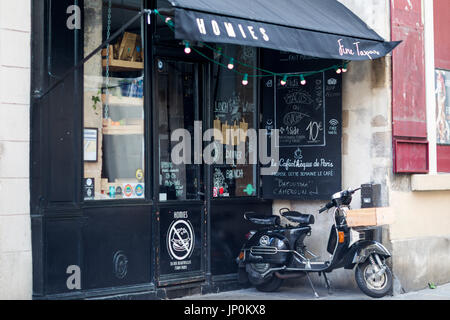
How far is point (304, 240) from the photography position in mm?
9305

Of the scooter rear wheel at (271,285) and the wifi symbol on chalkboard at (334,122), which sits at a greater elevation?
the wifi symbol on chalkboard at (334,122)

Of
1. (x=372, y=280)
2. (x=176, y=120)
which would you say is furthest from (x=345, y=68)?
(x=372, y=280)

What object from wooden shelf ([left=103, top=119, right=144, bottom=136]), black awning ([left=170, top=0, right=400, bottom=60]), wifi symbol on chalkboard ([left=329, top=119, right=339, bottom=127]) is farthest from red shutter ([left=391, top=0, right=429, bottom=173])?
wooden shelf ([left=103, top=119, right=144, bottom=136])

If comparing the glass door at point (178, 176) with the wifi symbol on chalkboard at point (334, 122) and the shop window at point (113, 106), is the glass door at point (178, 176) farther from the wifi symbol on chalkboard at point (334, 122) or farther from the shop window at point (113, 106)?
the wifi symbol on chalkboard at point (334, 122)

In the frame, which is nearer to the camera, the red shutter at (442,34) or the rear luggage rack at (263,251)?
the rear luggage rack at (263,251)

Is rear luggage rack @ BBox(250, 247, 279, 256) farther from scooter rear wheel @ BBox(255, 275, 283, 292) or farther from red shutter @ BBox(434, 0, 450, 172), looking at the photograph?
red shutter @ BBox(434, 0, 450, 172)

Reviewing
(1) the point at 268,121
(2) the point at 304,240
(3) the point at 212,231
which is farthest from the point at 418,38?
(3) the point at 212,231

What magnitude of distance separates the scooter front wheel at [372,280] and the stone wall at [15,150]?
3679mm

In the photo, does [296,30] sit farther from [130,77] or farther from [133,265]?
[133,265]

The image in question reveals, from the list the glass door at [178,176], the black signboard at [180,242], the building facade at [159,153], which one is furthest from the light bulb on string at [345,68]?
the black signboard at [180,242]

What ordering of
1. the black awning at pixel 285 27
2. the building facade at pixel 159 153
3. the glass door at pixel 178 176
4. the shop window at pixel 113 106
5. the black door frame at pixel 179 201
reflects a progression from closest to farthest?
1. the black awning at pixel 285 27
2. the building facade at pixel 159 153
3. the shop window at pixel 113 106
4. the black door frame at pixel 179 201
5. the glass door at pixel 178 176

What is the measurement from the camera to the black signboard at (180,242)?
26.7 feet

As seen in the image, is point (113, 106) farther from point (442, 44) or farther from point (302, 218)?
point (442, 44)
